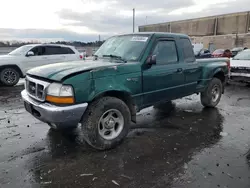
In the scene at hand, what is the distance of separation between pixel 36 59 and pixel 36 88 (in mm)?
6919

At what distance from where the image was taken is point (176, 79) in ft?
15.8

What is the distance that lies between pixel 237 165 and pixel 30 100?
3.45 m

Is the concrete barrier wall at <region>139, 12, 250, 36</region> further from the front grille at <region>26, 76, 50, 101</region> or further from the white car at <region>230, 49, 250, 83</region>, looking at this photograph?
the front grille at <region>26, 76, 50, 101</region>

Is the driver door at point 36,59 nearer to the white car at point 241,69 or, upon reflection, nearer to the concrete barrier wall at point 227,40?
the white car at point 241,69

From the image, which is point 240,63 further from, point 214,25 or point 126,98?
point 214,25

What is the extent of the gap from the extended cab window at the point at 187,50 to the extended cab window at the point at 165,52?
0.33 metres

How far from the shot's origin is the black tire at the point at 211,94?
19.9ft

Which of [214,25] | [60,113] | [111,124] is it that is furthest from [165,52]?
[214,25]

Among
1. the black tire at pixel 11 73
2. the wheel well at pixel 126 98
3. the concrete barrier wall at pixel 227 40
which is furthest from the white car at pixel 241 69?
the concrete barrier wall at pixel 227 40

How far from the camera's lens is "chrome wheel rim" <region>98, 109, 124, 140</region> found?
373 cm

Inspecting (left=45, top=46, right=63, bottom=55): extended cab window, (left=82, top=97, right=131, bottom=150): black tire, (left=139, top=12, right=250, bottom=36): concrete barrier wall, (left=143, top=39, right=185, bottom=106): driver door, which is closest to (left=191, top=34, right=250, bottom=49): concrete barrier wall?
(left=139, top=12, right=250, bottom=36): concrete barrier wall

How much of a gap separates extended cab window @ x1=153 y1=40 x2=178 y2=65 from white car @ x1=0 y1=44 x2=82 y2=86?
7075 mm

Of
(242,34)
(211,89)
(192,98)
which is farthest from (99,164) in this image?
(242,34)

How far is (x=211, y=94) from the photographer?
619 cm
